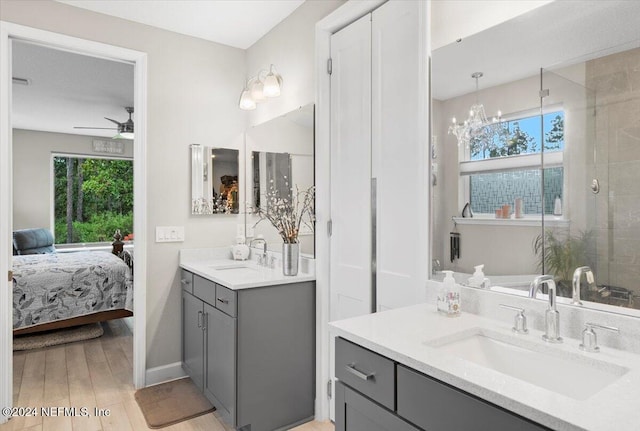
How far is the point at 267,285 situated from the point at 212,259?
106 cm

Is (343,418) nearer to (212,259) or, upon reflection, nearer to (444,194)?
(444,194)

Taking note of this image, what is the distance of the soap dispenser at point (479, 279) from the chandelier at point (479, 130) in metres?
0.48

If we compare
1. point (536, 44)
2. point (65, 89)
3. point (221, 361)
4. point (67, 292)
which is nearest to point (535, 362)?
point (536, 44)

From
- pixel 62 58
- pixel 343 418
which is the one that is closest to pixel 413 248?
pixel 343 418

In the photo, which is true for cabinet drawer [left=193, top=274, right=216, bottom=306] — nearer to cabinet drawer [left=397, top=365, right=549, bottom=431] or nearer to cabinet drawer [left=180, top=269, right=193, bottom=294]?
cabinet drawer [left=180, top=269, right=193, bottom=294]

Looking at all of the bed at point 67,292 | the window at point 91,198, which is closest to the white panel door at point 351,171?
the bed at point 67,292

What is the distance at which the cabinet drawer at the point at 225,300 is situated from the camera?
2.14 m

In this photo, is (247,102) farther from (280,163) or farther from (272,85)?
(280,163)

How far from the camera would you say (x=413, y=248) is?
6.04ft

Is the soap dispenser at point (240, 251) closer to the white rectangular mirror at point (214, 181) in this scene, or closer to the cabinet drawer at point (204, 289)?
the white rectangular mirror at point (214, 181)

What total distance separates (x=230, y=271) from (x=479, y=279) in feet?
5.29

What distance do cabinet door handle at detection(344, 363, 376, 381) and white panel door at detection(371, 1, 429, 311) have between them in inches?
23.4

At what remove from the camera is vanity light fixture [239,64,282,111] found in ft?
8.80

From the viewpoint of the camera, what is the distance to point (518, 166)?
1.44 m
